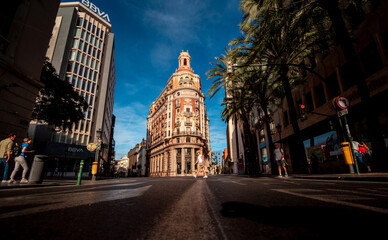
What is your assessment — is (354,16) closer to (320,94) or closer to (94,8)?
(320,94)

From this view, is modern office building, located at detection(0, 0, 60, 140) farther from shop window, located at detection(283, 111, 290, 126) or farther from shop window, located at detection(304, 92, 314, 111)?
shop window, located at detection(283, 111, 290, 126)

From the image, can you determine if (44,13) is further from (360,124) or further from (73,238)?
(360,124)

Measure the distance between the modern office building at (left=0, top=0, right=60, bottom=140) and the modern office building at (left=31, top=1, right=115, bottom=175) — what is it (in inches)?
835

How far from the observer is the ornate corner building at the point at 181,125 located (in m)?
49.0

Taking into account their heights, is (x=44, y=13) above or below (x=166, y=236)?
above

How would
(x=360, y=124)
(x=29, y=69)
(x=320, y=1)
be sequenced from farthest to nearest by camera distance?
(x=360, y=124) → (x=29, y=69) → (x=320, y=1)

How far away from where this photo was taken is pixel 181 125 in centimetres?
5116

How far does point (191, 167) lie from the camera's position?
156ft

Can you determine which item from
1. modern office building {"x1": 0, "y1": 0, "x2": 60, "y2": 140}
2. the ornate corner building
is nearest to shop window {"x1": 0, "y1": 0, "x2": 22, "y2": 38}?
modern office building {"x1": 0, "y1": 0, "x2": 60, "y2": 140}

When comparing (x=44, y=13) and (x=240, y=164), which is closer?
(x=44, y=13)

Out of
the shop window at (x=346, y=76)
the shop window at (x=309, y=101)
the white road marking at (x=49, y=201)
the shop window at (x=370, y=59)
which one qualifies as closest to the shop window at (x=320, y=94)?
the shop window at (x=309, y=101)

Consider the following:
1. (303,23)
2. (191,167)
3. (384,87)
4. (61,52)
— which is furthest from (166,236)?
(191,167)

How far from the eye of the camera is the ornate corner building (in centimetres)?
4903

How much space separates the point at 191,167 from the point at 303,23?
138 feet
